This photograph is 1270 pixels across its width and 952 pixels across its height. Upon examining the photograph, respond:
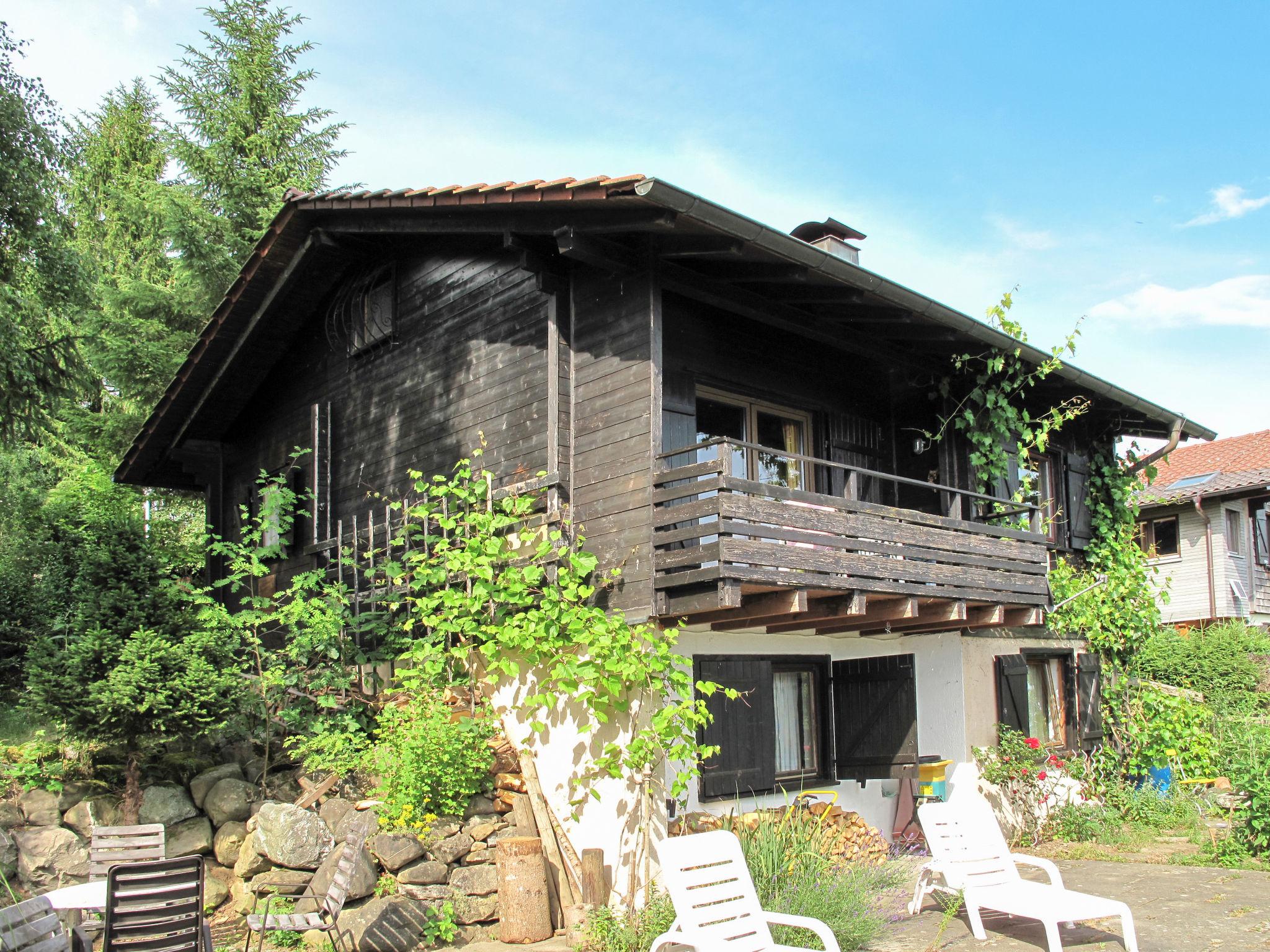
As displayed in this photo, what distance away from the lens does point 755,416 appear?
965 centimetres

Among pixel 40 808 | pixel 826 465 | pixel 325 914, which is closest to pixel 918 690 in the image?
pixel 826 465

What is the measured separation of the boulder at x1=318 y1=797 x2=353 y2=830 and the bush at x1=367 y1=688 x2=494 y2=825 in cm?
25

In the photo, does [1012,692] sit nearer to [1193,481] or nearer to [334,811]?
[334,811]

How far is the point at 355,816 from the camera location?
25.7ft

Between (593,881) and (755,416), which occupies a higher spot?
(755,416)

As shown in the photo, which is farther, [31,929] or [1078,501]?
[1078,501]

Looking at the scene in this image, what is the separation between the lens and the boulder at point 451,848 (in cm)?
744

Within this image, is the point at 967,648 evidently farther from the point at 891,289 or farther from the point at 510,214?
the point at 510,214

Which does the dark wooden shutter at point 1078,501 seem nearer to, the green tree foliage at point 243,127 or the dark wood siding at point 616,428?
the dark wood siding at point 616,428

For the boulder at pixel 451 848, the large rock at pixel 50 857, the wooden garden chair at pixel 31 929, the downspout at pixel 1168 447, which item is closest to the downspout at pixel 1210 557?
the downspout at pixel 1168 447

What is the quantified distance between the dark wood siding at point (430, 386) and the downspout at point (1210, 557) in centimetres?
1683

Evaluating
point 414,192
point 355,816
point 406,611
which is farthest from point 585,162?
point 355,816

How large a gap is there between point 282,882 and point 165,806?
1.17 meters

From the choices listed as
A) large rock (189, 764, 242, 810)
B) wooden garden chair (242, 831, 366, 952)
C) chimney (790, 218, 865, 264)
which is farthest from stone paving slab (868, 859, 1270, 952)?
chimney (790, 218, 865, 264)
